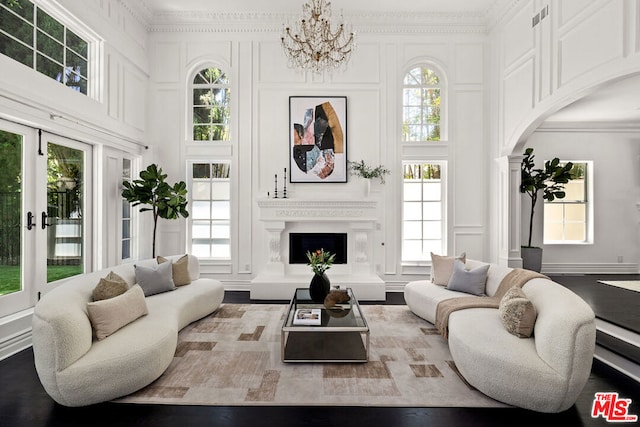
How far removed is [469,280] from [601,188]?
Answer: 461 centimetres

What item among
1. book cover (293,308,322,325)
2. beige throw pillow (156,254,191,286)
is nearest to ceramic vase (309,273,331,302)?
book cover (293,308,322,325)

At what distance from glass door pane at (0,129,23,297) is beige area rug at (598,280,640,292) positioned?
25.9ft

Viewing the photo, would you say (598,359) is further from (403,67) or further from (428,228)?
(403,67)

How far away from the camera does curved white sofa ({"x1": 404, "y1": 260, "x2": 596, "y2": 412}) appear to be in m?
2.41

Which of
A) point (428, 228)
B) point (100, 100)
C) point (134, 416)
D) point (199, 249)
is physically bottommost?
point (134, 416)

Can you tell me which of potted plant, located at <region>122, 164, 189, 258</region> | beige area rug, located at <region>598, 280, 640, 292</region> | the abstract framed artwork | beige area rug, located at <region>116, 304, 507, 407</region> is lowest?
beige area rug, located at <region>116, 304, 507, 407</region>

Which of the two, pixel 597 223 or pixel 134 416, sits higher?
pixel 597 223

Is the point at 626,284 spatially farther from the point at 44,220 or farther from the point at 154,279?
the point at 44,220

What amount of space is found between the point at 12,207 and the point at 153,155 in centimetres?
264

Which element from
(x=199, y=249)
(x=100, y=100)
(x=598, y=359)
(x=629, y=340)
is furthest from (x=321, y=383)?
(x=100, y=100)

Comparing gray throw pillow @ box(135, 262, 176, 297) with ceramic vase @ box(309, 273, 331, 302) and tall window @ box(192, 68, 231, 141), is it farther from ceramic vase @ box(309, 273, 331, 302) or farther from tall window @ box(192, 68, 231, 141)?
tall window @ box(192, 68, 231, 141)

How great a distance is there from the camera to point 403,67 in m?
6.30

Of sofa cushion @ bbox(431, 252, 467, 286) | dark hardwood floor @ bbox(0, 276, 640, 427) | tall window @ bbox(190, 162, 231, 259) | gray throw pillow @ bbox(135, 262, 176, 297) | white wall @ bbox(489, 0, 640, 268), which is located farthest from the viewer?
tall window @ bbox(190, 162, 231, 259)

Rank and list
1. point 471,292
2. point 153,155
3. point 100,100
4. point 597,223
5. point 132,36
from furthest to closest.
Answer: point 597,223, point 153,155, point 132,36, point 100,100, point 471,292
